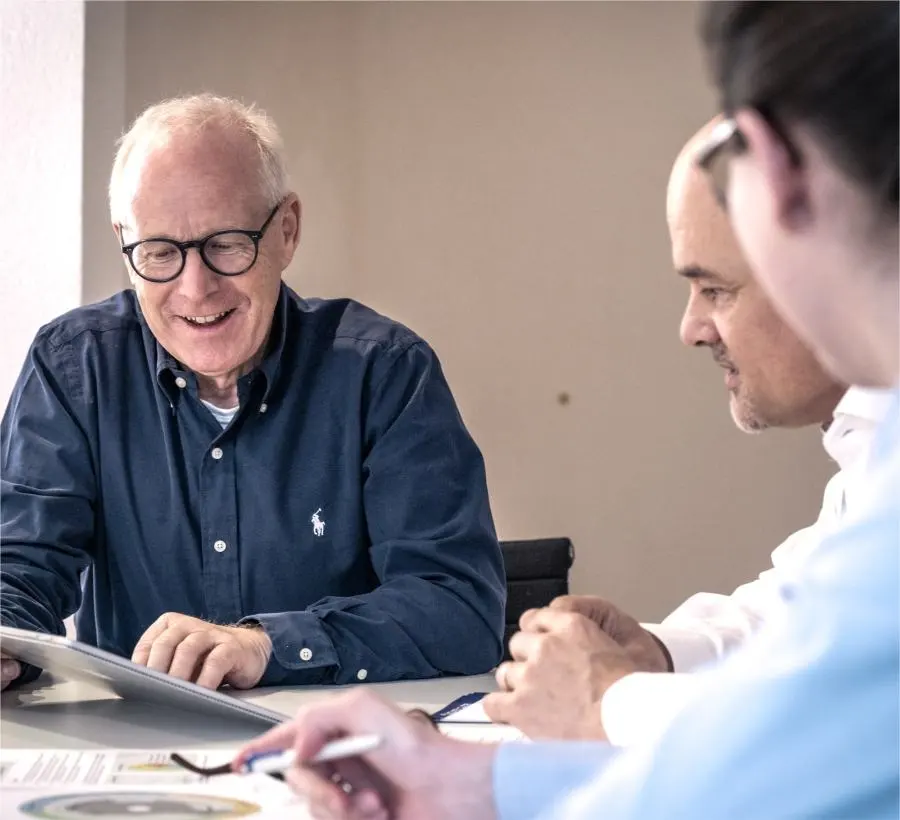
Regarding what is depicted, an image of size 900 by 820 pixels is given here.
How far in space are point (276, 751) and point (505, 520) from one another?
317 cm

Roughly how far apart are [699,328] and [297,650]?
601mm

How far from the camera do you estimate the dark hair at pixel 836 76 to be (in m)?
0.58

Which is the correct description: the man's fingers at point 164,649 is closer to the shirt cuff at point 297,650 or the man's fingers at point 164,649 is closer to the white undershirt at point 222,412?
the shirt cuff at point 297,650

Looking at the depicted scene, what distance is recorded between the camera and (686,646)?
4.31 feet

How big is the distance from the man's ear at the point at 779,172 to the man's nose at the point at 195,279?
4.18 feet

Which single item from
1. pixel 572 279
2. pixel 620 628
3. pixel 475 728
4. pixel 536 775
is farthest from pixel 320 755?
pixel 572 279

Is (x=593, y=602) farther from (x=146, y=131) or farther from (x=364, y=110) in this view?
(x=364, y=110)

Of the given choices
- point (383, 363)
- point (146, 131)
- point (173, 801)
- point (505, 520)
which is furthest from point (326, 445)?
point (505, 520)

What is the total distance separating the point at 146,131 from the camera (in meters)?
1.84

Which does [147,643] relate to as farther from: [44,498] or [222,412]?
[222,412]

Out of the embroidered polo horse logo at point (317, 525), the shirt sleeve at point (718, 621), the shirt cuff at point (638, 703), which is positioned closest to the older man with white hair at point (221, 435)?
the embroidered polo horse logo at point (317, 525)

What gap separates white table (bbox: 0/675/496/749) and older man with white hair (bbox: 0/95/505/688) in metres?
0.26

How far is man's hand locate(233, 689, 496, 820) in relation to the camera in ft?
2.71

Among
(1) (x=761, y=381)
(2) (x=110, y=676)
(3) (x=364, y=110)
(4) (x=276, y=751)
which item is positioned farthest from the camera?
(3) (x=364, y=110)
